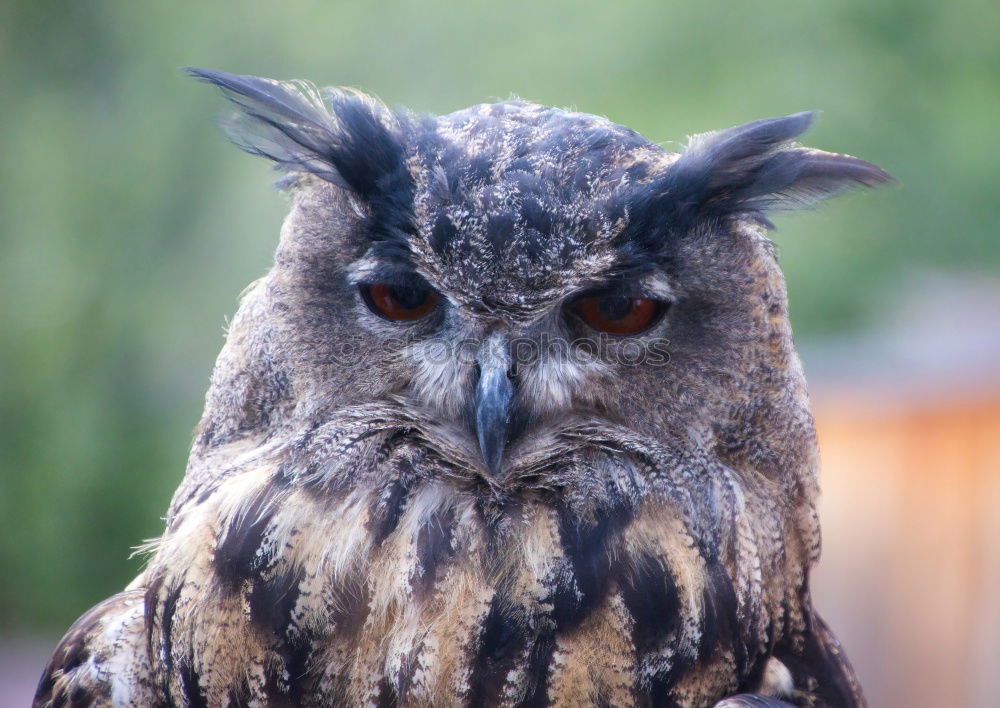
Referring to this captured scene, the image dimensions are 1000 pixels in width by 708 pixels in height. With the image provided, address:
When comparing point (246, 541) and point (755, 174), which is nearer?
point (246, 541)

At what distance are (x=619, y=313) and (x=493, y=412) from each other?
227mm

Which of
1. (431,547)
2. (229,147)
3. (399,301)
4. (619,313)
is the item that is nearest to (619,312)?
(619,313)

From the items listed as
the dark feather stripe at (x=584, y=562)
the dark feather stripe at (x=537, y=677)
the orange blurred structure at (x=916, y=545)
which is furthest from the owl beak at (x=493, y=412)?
the orange blurred structure at (x=916, y=545)

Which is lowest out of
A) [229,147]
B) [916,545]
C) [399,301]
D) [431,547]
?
[916,545]

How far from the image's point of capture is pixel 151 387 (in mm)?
6926

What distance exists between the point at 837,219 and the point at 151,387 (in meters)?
4.97

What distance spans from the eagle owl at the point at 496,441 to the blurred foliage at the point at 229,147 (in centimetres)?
465

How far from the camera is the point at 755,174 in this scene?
1.38 m

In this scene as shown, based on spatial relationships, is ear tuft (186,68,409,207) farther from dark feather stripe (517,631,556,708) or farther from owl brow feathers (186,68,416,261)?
dark feather stripe (517,631,556,708)

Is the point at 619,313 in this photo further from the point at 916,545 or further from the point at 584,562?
the point at 916,545

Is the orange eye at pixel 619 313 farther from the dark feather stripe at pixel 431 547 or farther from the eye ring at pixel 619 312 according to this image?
the dark feather stripe at pixel 431 547

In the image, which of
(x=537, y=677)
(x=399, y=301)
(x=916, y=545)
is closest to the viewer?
(x=537, y=677)

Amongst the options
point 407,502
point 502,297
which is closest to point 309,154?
point 502,297

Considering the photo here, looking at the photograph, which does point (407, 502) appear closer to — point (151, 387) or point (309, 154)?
point (309, 154)
